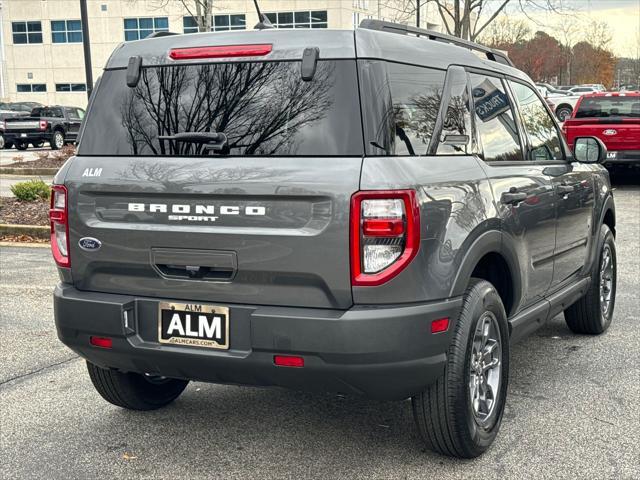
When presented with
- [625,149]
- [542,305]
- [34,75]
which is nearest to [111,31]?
[34,75]

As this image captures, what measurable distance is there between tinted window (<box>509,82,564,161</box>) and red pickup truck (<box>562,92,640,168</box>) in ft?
33.6

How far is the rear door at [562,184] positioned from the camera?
470 centimetres

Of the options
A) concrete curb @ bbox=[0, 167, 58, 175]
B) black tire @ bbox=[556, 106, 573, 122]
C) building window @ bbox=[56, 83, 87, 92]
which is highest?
building window @ bbox=[56, 83, 87, 92]

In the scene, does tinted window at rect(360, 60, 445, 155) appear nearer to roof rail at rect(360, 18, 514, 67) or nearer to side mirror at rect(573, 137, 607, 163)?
roof rail at rect(360, 18, 514, 67)

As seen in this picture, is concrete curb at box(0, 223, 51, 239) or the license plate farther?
concrete curb at box(0, 223, 51, 239)

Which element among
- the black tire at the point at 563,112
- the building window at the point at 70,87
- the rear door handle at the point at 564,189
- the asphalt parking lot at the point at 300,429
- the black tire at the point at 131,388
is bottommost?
the asphalt parking lot at the point at 300,429

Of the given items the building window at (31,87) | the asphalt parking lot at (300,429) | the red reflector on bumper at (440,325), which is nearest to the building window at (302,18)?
the building window at (31,87)

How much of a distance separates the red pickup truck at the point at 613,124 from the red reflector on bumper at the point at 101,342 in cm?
1283

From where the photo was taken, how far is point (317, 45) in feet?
10.9

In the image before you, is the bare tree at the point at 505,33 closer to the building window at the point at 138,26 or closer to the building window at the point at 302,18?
the building window at the point at 302,18

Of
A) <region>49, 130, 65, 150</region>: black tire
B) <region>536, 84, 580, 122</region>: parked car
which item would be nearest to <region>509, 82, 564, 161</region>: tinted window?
<region>536, 84, 580, 122</region>: parked car

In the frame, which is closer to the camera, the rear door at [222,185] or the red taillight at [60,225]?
the rear door at [222,185]

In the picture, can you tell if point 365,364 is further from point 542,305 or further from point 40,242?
point 40,242

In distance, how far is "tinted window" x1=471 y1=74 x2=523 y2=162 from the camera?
13.3 ft
